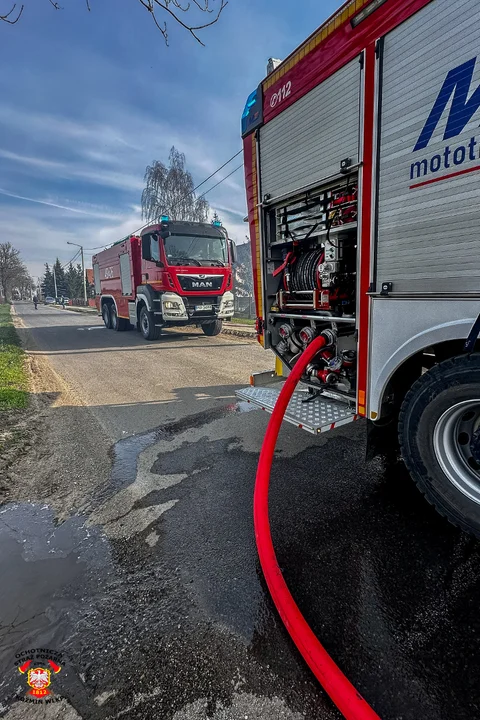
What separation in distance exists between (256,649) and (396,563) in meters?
0.96

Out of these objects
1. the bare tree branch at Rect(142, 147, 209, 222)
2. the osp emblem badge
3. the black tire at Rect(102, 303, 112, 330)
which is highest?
the bare tree branch at Rect(142, 147, 209, 222)

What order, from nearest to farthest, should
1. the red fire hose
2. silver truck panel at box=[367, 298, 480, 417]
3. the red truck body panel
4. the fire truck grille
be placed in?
1. the red fire hose
2. silver truck panel at box=[367, 298, 480, 417]
3. the red truck body panel
4. the fire truck grille

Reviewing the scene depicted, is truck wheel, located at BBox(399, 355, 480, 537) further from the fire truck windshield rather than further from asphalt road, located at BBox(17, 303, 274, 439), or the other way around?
the fire truck windshield

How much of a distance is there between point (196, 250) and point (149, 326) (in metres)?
2.71

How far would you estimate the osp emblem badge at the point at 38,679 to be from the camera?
1453 mm

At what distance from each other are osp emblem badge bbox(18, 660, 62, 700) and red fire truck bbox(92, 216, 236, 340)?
9.02m

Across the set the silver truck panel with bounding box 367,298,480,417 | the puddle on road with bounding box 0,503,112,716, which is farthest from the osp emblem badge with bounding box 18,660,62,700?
the silver truck panel with bounding box 367,298,480,417

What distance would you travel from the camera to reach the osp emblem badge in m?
1.45

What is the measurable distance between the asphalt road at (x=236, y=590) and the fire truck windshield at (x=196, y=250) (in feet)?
24.6

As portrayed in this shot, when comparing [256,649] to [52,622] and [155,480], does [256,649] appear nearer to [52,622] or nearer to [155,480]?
[52,622]

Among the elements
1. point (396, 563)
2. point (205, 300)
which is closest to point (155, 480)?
point (396, 563)

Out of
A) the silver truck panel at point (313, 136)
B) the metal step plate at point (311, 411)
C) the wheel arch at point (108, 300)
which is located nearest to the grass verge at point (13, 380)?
the metal step plate at point (311, 411)

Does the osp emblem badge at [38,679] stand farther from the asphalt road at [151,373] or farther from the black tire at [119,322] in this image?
the black tire at [119,322]

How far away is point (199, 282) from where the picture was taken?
408 inches
